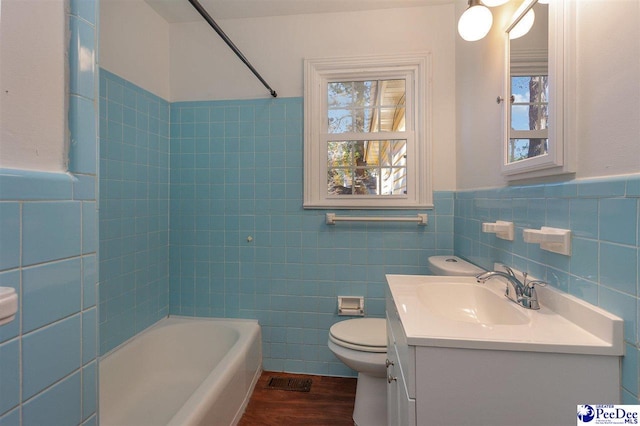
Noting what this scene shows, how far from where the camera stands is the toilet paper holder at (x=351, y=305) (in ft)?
6.35

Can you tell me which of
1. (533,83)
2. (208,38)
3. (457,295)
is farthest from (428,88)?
(208,38)

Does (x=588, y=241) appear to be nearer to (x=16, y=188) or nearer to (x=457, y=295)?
(x=457, y=295)

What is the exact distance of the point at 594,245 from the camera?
2.45ft

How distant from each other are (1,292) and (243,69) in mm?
2072

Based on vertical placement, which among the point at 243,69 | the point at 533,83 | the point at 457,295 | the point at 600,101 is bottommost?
the point at 457,295

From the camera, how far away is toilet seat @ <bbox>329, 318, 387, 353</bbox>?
4.77 ft

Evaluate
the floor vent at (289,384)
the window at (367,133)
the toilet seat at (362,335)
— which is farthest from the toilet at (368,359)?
the window at (367,133)

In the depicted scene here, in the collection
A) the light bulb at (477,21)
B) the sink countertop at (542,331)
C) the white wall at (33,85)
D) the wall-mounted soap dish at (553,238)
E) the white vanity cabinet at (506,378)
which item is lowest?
the white vanity cabinet at (506,378)

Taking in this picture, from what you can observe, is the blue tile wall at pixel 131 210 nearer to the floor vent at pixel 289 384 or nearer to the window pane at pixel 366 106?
the floor vent at pixel 289 384

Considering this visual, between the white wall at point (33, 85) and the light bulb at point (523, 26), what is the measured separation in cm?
146

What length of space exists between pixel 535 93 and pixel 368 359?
55.2 inches

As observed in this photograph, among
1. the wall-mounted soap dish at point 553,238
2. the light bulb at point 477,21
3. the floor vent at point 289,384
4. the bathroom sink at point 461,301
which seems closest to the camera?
the wall-mounted soap dish at point 553,238

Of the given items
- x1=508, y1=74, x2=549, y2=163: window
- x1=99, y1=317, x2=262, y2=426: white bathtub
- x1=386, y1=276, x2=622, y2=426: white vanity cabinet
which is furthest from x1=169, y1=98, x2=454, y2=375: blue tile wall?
x1=386, y1=276, x2=622, y2=426: white vanity cabinet

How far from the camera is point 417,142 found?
6.38 ft
